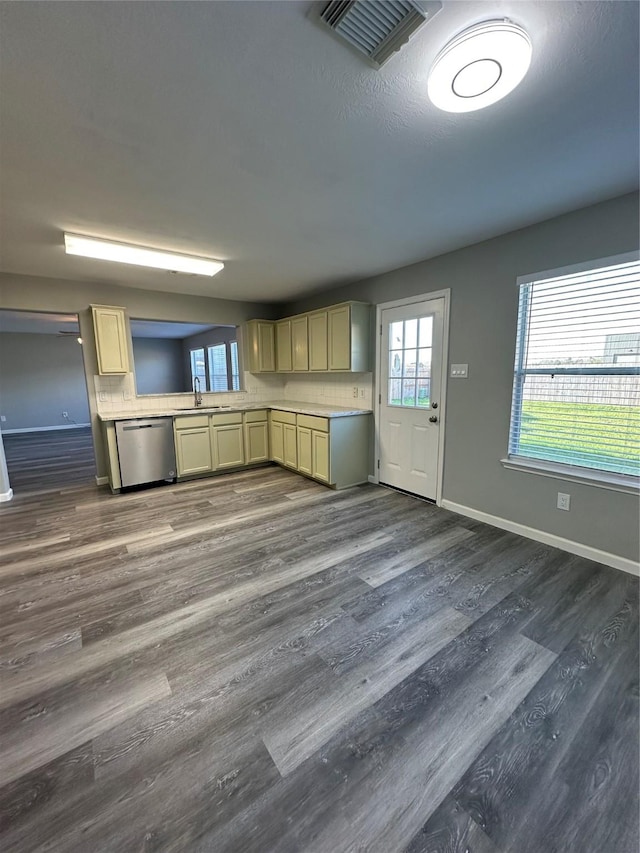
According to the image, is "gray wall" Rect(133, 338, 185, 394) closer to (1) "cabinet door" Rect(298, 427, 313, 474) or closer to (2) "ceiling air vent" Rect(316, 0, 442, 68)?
(1) "cabinet door" Rect(298, 427, 313, 474)

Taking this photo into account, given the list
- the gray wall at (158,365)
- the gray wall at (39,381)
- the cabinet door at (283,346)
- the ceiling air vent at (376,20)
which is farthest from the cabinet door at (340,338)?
the gray wall at (158,365)

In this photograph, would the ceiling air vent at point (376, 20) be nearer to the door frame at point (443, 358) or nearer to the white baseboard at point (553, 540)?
the door frame at point (443, 358)

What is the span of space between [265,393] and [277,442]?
1.08m

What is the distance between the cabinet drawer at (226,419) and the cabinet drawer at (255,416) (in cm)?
11

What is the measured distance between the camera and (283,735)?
54.2 inches

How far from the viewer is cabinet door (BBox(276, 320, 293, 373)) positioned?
5.11m

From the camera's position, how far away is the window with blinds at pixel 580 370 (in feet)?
7.59

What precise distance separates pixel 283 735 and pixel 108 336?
14.1 feet

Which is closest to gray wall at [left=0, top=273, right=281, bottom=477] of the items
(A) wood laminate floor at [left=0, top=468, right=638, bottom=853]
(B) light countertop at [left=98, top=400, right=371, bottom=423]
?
(B) light countertop at [left=98, top=400, right=371, bottom=423]

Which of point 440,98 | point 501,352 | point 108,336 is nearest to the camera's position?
point 440,98

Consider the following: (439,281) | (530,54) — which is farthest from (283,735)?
(439,281)

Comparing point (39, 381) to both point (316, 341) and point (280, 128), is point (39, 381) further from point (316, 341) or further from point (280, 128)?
point (280, 128)

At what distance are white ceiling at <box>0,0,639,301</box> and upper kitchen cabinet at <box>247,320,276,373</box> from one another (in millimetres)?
2437

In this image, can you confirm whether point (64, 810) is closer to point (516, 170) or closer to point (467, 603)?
point (467, 603)
